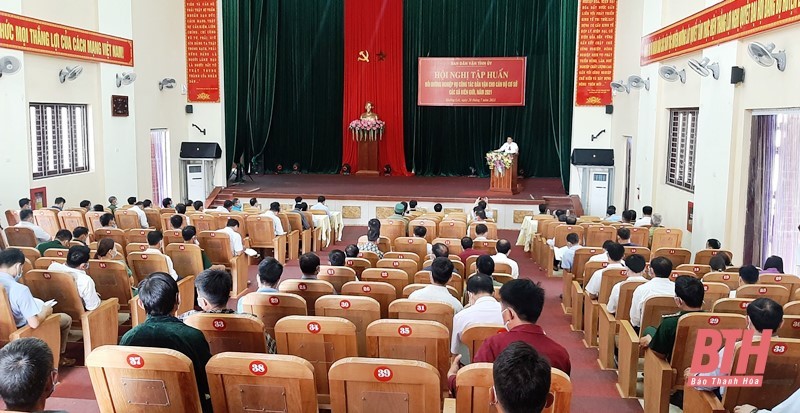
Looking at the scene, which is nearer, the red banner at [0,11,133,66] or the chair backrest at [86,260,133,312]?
the chair backrest at [86,260,133,312]

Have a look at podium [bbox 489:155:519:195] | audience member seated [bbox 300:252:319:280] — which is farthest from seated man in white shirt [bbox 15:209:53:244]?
podium [bbox 489:155:519:195]

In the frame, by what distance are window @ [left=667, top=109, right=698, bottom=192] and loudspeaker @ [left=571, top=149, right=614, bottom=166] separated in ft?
8.06

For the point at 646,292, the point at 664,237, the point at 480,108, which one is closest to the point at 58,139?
the point at 664,237

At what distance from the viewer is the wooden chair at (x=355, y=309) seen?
4207mm

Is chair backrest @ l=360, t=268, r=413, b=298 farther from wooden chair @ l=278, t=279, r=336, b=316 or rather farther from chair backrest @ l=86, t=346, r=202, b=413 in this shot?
chair backrest @ l=86, t=346, r=202, b=413

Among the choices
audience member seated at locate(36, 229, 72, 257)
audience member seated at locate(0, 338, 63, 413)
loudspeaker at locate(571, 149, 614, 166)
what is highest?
loudspeaker at locate(571, 149, 614, 166)

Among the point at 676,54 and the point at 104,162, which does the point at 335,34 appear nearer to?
the point at 104,162

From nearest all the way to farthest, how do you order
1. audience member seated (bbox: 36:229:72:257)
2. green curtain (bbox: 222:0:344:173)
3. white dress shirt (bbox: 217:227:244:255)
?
audience member seated (bbox: 36:229:72:257)
white dress shirt (bbox: 217:227:244:255)
green curtain (bbox: 222:0:344:173)

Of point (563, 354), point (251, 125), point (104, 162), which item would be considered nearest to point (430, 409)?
point (563, 354)

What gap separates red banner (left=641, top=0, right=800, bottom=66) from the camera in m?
7.44

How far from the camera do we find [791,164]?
305 inches

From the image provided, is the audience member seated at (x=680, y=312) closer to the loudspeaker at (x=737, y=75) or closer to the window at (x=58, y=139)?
the loudspeaker at (x=737, y=75)

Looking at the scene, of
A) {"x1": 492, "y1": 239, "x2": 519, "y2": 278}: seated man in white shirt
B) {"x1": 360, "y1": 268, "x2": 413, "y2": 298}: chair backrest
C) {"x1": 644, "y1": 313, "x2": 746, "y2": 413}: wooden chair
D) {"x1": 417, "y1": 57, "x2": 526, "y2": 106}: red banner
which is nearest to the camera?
{"x1": 644, "y1": 313, "x2": 746, "y2": 413}: wooden chair

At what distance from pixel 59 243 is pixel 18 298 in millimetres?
2309
